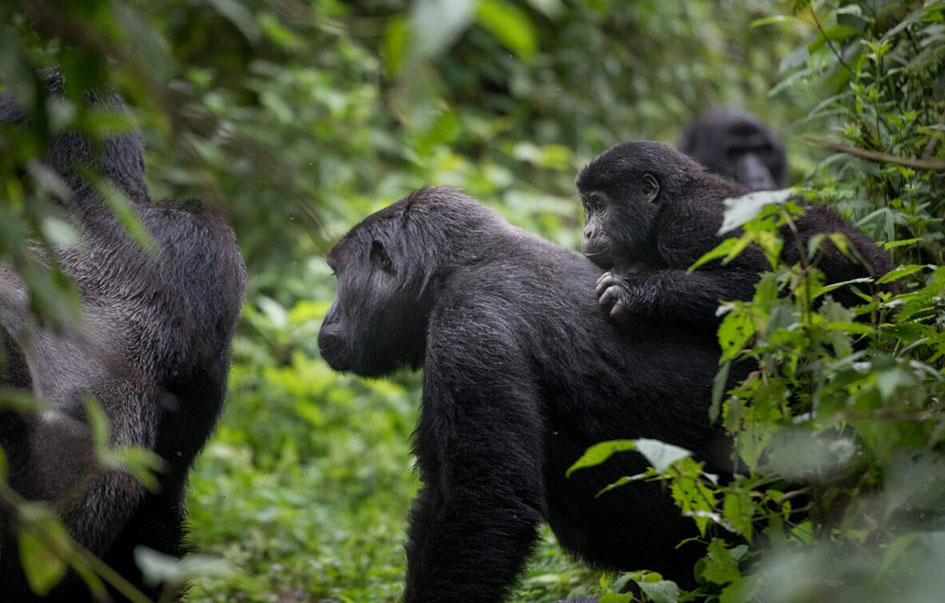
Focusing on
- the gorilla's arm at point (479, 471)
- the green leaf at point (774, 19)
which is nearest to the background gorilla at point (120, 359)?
the gorilla's arm at point (479, 471)

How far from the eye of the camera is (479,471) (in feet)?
8.29

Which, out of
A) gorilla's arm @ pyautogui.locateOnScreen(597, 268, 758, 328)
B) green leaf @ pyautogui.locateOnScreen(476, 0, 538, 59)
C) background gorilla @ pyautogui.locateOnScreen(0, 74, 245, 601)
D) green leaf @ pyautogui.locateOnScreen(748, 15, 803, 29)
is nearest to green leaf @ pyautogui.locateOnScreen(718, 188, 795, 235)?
gorilla's arm @ pyautogui.locateOnScreen(597, 268, 758, 328)

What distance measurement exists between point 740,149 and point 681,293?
14.8 feet

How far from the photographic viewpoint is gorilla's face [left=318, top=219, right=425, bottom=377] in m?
3.03

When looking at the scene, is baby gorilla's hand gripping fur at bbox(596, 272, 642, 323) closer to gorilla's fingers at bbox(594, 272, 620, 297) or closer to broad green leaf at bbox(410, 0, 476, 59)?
gorilla's fingers at bbox(594, 272, 620, 297)

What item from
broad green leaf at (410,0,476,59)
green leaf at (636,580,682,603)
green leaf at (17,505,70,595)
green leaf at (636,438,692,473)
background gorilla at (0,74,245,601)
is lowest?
background gorilla at (0,74,245,601)

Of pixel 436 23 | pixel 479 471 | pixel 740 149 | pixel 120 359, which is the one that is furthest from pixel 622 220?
pixel 740 149

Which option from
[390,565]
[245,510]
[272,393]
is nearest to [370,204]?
[272,393]

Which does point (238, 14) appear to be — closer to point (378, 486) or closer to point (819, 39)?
point (819, 39)

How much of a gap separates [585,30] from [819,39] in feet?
16.1

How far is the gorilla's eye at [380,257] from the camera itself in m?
3.05

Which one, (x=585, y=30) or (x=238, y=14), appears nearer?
(x=238, y=14)

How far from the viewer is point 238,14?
4.63 feet

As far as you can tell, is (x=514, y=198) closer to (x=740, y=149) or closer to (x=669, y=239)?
(x=740, y=149)
